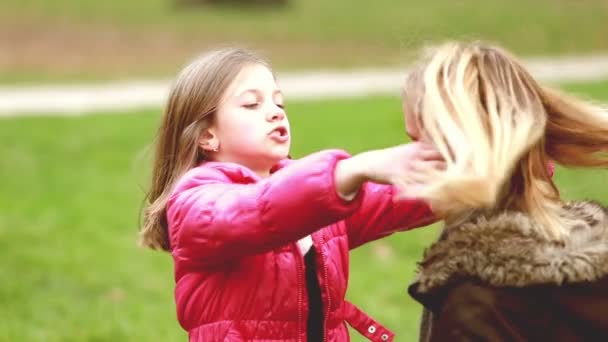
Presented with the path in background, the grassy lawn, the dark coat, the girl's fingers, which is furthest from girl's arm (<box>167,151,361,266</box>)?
the grassy lawn

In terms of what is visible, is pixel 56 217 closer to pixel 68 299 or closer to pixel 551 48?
pixel 68 299

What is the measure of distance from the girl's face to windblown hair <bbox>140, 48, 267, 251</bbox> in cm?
3

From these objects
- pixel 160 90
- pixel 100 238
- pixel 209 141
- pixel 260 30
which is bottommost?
pixel 260 30

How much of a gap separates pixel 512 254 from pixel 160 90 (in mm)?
10432

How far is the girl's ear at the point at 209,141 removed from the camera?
8.81 feet

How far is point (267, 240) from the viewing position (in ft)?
7.09

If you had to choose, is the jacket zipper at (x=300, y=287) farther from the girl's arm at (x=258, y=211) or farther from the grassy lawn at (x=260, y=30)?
the grassy lawn at (x=260, y=30)

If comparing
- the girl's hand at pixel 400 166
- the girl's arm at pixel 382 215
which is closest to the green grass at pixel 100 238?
the girl's arm at pixel 382 215

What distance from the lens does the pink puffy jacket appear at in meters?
2.07

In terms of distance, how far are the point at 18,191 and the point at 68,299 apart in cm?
229

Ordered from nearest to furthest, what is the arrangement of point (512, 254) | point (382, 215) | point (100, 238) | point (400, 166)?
point (400, 166)
point (512, 254)
point (382, 215)
point (100, 238)

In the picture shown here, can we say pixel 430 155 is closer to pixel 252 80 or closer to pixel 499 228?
pixel 499 228

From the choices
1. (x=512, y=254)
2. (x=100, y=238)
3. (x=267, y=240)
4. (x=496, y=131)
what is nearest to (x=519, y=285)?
(x=512, y=254)

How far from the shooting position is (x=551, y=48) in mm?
15891
